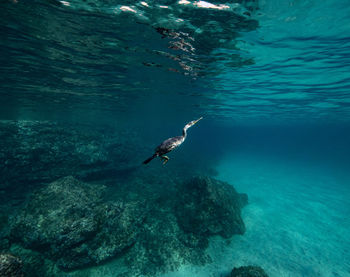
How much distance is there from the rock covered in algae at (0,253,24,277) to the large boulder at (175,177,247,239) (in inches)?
308

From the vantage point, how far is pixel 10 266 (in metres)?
4.65

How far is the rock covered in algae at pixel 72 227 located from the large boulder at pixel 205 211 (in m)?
3.49

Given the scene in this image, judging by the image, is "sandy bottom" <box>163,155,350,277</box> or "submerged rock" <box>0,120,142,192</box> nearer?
"sandy bottom" <box>163,155,350,277</box>

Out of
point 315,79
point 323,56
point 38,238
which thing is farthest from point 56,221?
point 315,79

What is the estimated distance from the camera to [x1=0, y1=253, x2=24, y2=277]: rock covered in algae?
178 inches

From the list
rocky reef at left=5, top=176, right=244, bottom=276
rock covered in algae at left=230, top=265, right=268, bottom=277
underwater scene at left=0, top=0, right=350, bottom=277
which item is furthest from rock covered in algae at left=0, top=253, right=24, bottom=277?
rock covered in algae at left=230, top=265, right=268, bottom=277

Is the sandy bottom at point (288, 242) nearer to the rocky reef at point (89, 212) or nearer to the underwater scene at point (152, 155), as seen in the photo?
the underwater scene at point (152, 155)

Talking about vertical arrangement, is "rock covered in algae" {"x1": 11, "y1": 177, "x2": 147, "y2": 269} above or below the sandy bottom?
above

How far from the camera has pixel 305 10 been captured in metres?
7.60

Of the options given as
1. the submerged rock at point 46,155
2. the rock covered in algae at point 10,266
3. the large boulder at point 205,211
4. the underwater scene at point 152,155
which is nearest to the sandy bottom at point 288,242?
the underwater scene at point 152,155

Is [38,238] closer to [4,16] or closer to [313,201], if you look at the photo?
[4,16]

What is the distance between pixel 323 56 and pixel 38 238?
19.6 m

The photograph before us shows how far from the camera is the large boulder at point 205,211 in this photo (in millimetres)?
10195

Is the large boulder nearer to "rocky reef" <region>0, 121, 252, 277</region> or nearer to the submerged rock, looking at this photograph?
"rocky reef" <region>0, 121, 252, 277</region>
